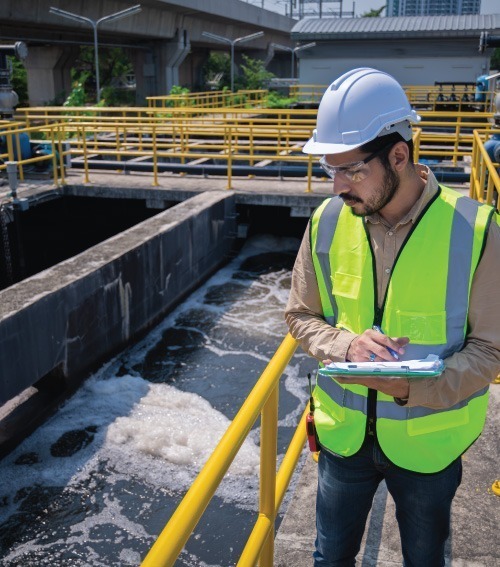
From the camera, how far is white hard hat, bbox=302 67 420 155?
163 centimetres

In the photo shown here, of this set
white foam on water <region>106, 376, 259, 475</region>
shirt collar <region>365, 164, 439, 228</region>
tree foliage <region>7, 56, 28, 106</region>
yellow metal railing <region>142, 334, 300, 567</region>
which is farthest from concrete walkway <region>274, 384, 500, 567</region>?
tree foliage <region>7, 56, 28, 106</region>

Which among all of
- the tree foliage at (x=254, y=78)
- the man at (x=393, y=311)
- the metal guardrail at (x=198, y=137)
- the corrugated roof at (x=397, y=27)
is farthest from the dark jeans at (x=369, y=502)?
the tree foliage at (x=254, y=78)

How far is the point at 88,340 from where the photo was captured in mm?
6508

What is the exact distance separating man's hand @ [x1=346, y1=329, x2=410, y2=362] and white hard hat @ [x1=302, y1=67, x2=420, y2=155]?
1.49ft

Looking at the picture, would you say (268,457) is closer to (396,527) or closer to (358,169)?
(396,527)

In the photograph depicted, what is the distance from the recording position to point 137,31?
88.7ft

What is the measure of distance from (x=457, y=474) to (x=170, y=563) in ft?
2.96

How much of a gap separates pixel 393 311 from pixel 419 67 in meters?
26.9

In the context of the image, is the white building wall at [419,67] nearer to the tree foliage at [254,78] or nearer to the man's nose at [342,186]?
the tree foliage at [254,78]

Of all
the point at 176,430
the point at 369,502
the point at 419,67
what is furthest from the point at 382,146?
the point at 419,67

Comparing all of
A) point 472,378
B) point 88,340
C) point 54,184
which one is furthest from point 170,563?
point 54,184

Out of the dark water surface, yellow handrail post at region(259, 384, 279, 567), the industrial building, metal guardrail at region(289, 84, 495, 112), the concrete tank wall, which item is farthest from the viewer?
the industrial building

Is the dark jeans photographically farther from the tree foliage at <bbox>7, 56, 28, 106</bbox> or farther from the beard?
the tree foliage at <bbox>7, 56, 28, 106</bbox>

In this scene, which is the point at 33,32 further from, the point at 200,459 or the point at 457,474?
the point at 457,474
